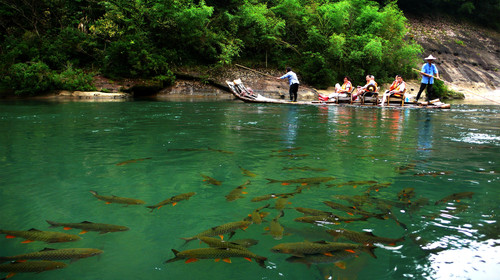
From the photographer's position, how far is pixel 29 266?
242 cm

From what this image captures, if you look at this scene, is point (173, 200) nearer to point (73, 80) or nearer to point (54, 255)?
point (54, 255)

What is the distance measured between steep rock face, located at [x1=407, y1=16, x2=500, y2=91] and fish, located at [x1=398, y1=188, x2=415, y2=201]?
4161 centimetres

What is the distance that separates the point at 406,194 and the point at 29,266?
4.05m

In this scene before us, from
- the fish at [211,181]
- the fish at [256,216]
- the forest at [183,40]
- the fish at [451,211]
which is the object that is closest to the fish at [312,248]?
the fish at [256,216]

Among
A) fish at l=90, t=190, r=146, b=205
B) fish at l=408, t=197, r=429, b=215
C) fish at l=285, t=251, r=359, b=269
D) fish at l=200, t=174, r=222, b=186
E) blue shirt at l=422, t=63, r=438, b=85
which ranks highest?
blue shirt at l=422, t=63, r=438, b=85

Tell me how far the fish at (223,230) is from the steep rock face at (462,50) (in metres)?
43.8


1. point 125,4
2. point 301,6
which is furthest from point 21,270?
point 301,6

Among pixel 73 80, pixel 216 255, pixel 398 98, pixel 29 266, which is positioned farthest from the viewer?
pixel 73 80

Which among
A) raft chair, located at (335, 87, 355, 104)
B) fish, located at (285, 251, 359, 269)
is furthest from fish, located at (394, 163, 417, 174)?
raft chair, located at (335, 87, 355, 104)

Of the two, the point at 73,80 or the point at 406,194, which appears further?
the point at 73,80

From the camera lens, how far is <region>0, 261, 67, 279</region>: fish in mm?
2387

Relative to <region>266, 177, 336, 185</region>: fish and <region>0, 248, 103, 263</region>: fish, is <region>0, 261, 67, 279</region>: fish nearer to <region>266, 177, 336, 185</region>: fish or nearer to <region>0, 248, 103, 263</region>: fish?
<region>0, 248, 103, 263</region>: fish

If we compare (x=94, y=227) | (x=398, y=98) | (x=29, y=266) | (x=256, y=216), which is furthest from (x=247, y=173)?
(x=398, y=98)

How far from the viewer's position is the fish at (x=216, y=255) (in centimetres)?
254
